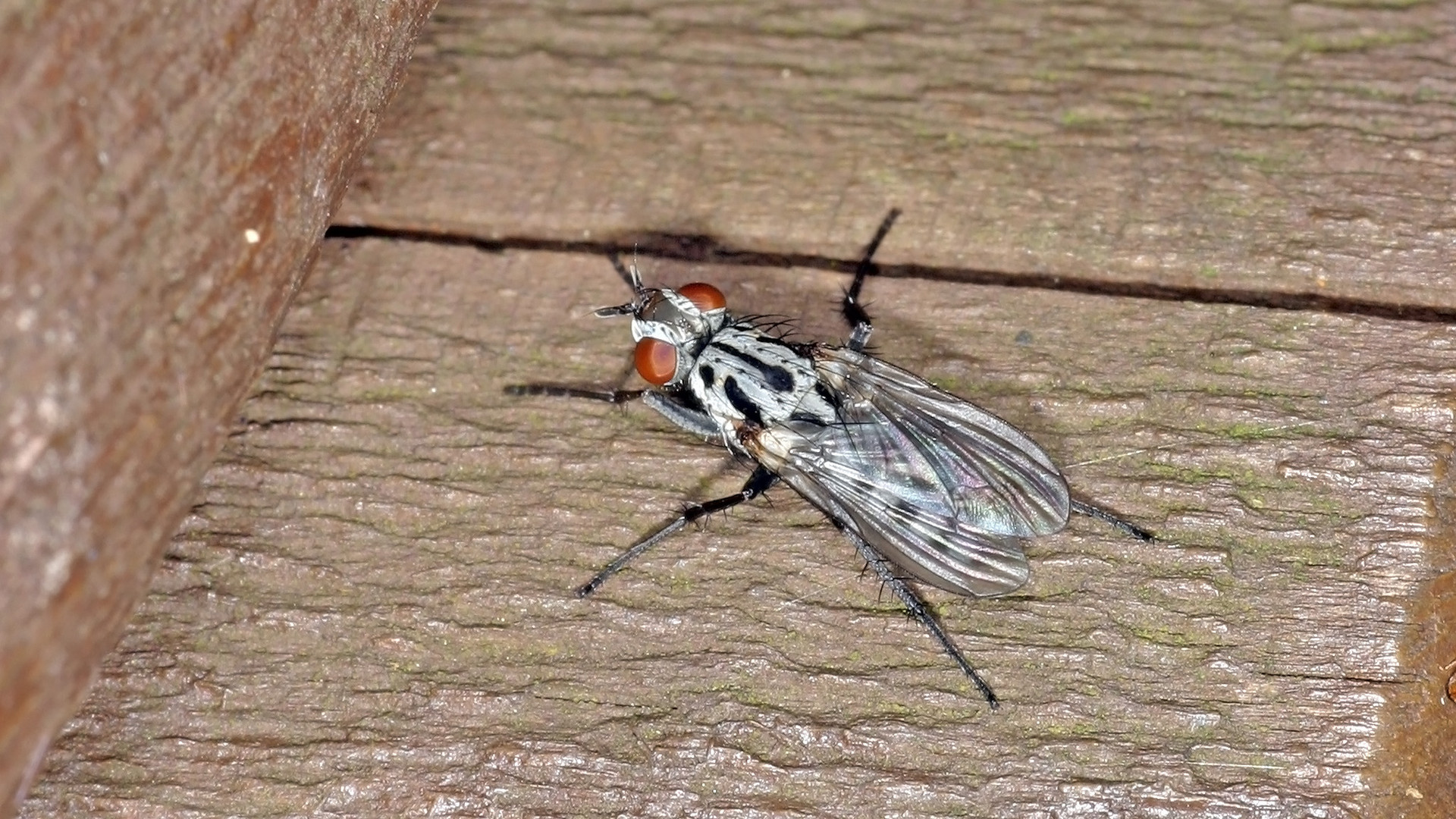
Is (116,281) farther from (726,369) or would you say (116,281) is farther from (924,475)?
(924,475)

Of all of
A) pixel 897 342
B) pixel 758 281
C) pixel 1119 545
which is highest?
pixel 758 281

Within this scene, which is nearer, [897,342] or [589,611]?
[589,611]

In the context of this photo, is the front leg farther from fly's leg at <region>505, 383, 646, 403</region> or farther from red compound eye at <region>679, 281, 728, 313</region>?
red compound eye at <region>679, 281, 728, 313</region>

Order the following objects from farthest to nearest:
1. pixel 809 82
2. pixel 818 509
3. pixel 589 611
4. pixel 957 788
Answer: pixel 809 82 → pixel 818 509 → pixel 589 611 → pixel 957 788

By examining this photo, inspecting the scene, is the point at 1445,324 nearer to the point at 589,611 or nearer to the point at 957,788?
the point at 957,788

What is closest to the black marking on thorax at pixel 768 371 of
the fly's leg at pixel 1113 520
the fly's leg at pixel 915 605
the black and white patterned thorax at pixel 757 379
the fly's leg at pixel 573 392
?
the black and white patterned thorax at pixel 757 379

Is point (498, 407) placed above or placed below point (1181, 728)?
above

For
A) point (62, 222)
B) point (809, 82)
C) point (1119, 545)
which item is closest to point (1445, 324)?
point (1119, 545)
